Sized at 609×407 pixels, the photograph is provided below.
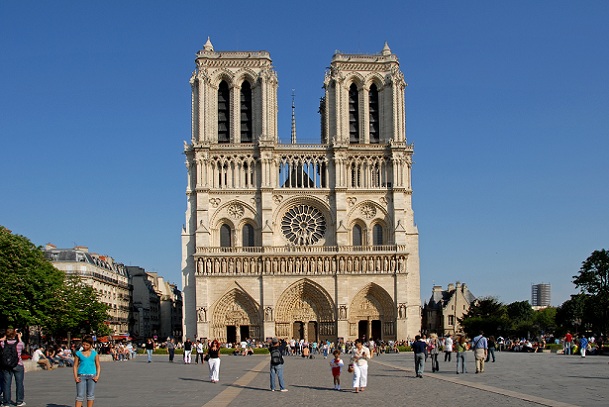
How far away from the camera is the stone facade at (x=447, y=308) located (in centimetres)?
9550

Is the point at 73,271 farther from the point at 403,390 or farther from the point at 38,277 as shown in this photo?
the point at 403,390

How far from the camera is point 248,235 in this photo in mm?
72812

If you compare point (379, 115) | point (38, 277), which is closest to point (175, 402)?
point (38, 277)

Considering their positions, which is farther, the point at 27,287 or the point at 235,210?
the point at 235,210

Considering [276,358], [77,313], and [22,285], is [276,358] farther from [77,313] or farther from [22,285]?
[77,313]

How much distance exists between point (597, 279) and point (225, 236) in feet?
94.8

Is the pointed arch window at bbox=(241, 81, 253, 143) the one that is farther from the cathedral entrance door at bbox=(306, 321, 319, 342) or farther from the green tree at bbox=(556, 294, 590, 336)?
the green tree at bbox=(556, 294, 590, 336)

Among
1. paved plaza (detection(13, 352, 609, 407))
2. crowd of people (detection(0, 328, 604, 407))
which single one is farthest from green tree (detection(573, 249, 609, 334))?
paved plaza (detection(13, 352, 609, 407))

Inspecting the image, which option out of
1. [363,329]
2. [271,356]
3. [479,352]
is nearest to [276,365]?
[271,356]

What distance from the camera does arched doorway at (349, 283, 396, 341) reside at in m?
71.8

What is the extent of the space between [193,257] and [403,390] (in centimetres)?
4862

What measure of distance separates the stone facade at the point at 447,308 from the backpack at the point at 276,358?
221 feet

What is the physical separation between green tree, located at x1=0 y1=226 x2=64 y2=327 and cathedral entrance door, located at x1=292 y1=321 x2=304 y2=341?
22753mm

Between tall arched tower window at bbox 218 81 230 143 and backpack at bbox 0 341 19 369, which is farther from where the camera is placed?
tall arched tower window at bbox 218 81 230 143
